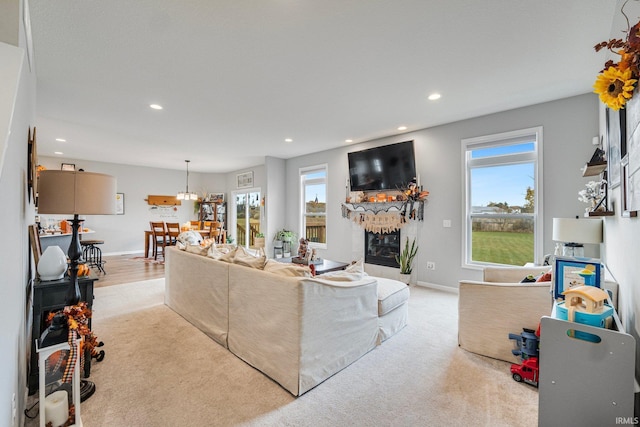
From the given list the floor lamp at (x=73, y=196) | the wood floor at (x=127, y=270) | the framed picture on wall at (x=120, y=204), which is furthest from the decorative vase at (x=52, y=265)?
the framed picture on wall at (x=120, y=204)

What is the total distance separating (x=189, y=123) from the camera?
14.5 feet

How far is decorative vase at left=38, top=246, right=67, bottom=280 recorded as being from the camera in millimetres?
2168

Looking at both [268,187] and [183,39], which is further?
[268,187]

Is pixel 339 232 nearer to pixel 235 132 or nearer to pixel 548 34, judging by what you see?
pixel 235 132

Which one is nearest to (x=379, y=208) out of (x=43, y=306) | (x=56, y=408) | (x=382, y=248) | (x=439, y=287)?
(x=382, y=248)

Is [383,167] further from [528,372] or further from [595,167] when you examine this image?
[528,372]

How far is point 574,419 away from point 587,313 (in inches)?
18.8

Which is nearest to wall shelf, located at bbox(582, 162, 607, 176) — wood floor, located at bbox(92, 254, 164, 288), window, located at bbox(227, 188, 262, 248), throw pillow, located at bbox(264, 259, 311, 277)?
throw pillow, located at bbox(264, 259, 311, 277)

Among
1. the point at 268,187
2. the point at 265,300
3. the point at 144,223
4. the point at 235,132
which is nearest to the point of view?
the point at 265,300

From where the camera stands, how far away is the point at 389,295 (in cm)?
267

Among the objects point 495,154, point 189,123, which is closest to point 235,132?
point 189,123

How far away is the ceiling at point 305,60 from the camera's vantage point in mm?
1972

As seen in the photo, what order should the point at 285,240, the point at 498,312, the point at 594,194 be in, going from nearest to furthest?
the point at 498,312, the point at 594,194, the point at 285,240

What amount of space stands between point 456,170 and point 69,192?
4512 millimetres
